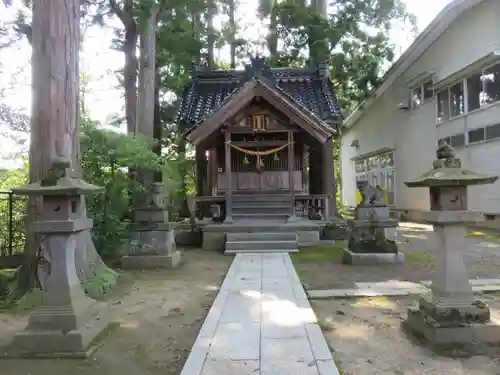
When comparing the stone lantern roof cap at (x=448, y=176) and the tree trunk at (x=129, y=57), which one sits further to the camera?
the tree trunk at (x=129, y=57)

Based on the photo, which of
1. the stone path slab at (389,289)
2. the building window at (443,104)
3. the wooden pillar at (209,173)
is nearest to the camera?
the stone path slab at (389,289)

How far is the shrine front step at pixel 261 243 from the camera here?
38.4ft

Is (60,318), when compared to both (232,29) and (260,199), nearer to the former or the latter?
(260,199)

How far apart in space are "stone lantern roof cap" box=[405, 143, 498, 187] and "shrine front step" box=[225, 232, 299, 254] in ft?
23.0

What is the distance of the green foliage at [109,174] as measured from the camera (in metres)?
9.39

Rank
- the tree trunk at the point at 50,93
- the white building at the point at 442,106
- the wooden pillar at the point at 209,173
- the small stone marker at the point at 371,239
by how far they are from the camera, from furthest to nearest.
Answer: the wooden pillar at the point at 209,173 < the white building at the point at 442,106 < the small stone marker at the point at 371,239 < the tree trunk at the point at 50,93

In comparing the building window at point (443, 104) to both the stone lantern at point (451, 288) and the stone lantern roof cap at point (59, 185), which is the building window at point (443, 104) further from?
the stone lantern roof cap at point (59, 185)

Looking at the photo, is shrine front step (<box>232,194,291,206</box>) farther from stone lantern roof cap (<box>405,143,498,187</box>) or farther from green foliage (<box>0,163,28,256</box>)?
stone lantern roof cap (<box>405,143,498,187</box>)

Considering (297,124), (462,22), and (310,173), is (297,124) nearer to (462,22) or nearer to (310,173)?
(310,173)

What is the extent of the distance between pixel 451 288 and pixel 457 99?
603 inches

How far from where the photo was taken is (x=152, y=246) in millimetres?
9859

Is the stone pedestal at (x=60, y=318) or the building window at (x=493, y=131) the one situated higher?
the building window at (x=493, y=131)

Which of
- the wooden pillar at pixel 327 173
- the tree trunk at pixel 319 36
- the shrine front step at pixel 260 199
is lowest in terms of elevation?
the shrine front step at pixel 260 199

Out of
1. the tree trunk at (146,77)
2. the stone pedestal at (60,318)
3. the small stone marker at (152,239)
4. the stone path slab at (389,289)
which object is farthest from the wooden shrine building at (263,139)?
the stone pedestal at (60,318)
